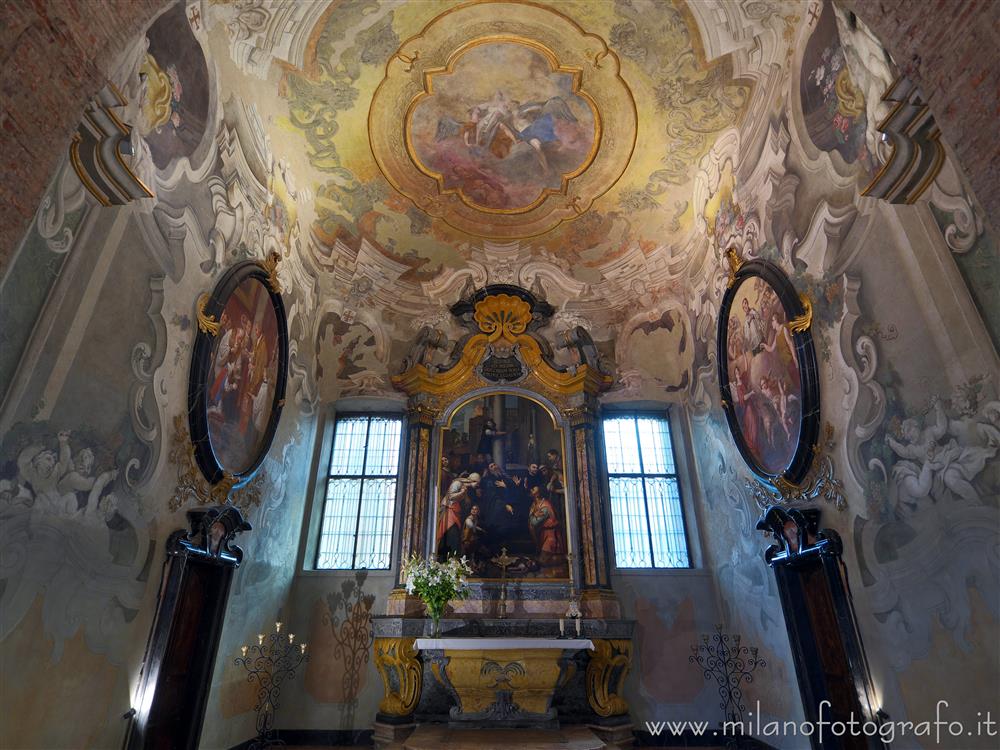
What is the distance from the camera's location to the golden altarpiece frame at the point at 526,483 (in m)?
8.14

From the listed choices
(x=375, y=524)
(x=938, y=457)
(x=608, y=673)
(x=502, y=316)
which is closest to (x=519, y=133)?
(x=502, y=316)

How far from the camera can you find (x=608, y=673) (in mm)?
8219

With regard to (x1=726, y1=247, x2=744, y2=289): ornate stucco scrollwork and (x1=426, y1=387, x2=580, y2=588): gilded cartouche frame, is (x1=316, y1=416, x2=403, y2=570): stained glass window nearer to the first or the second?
(x1=426, y1=387, x2=580, y2=588): gilded cartouche frame

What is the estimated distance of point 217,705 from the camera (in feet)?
22.3

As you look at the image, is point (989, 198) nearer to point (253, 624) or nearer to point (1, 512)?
point (1, 512)

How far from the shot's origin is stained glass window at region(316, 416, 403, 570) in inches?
377

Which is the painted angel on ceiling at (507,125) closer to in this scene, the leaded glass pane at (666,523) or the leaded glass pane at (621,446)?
the leaded glass pane at (621,446)

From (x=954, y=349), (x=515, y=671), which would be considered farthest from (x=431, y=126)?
(x=515, y=671)

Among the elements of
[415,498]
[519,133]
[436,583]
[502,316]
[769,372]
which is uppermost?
[519,133]

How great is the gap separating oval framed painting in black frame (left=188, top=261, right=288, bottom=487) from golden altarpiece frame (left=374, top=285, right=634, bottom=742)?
2.70 meters

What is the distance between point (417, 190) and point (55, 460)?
7.58m

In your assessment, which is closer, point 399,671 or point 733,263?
point 399,671

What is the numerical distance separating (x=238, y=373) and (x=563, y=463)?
5.70m

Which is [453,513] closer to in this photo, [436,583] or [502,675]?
[436,583]
